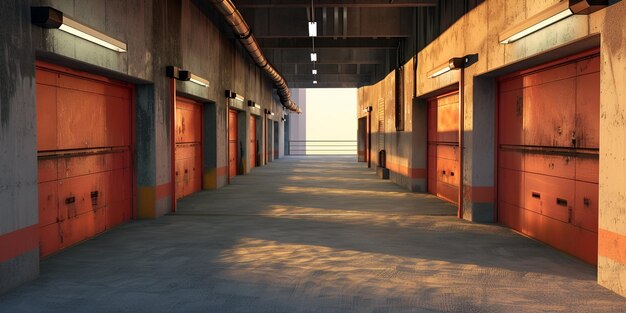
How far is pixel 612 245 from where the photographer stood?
5.85m

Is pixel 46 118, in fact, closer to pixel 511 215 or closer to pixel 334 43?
pixel 511 215

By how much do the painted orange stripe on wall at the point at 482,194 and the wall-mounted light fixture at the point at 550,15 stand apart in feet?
10.3

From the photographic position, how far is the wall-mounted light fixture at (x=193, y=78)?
39.8 feet

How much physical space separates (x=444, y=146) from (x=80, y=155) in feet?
30.1

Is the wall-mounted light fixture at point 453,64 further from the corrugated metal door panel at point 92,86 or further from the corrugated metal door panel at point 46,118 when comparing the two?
the corrugated metal door panel at point 46,118

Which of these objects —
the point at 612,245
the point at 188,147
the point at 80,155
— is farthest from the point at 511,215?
the point at 188,147

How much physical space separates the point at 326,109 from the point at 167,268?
48.1 meters

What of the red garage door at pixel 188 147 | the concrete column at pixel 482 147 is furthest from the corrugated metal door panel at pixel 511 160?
the red garage door at pixel 188 147

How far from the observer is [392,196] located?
15.0 meters

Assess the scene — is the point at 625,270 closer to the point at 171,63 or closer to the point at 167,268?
the point at 167,268

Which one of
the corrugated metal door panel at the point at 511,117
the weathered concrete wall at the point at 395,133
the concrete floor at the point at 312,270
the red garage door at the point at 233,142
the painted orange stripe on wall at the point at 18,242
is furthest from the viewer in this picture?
the red garage door at the point at 233,142

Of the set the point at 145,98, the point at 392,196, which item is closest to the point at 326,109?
the point at 392,196

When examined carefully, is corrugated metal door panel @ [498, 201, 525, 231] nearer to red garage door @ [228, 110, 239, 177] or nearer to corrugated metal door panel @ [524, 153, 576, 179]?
corrugated metal door panel @ [524, 153, 576, 179]

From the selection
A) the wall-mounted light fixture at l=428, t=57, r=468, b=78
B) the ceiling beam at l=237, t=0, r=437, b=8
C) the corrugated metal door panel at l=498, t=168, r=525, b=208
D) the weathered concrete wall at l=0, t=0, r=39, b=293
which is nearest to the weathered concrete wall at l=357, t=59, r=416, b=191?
the ceiling beam at l=237, t=0, r=437, b=8
